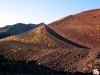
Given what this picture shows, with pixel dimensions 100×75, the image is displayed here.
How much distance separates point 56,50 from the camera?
62.5m

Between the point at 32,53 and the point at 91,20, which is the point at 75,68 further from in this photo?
the point at 91,20

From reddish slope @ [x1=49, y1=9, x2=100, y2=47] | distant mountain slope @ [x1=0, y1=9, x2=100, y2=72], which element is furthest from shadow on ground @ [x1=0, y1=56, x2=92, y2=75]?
reddish slope @ [x1=49, y1=9, x2=100, y2=47]

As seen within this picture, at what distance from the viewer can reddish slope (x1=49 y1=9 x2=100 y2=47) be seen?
247 ft

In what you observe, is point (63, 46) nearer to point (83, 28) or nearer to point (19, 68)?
point (83, 28)

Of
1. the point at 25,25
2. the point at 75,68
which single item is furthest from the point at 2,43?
the point at 25,25

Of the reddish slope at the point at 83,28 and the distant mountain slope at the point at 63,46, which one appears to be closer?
the distant mountain slope at the point at 63,46

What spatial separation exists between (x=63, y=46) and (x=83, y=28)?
58.1 ft

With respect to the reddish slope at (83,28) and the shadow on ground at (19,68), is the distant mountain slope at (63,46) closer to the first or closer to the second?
the reddish slope at (83,28)

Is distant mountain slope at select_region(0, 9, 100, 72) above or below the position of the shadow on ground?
above

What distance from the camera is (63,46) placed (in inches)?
2623

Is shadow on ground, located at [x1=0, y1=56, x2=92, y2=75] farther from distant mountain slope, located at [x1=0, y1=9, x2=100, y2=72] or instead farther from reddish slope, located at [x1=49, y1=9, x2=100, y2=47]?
reddish slope, located at [x1=49, y1=9, x2=100, y2=47]

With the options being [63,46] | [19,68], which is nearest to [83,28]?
[63,46]

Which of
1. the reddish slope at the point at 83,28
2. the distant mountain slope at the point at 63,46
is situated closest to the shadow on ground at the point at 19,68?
the distant mountain slope at the point at 63,46

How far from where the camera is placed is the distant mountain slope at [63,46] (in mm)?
56406
